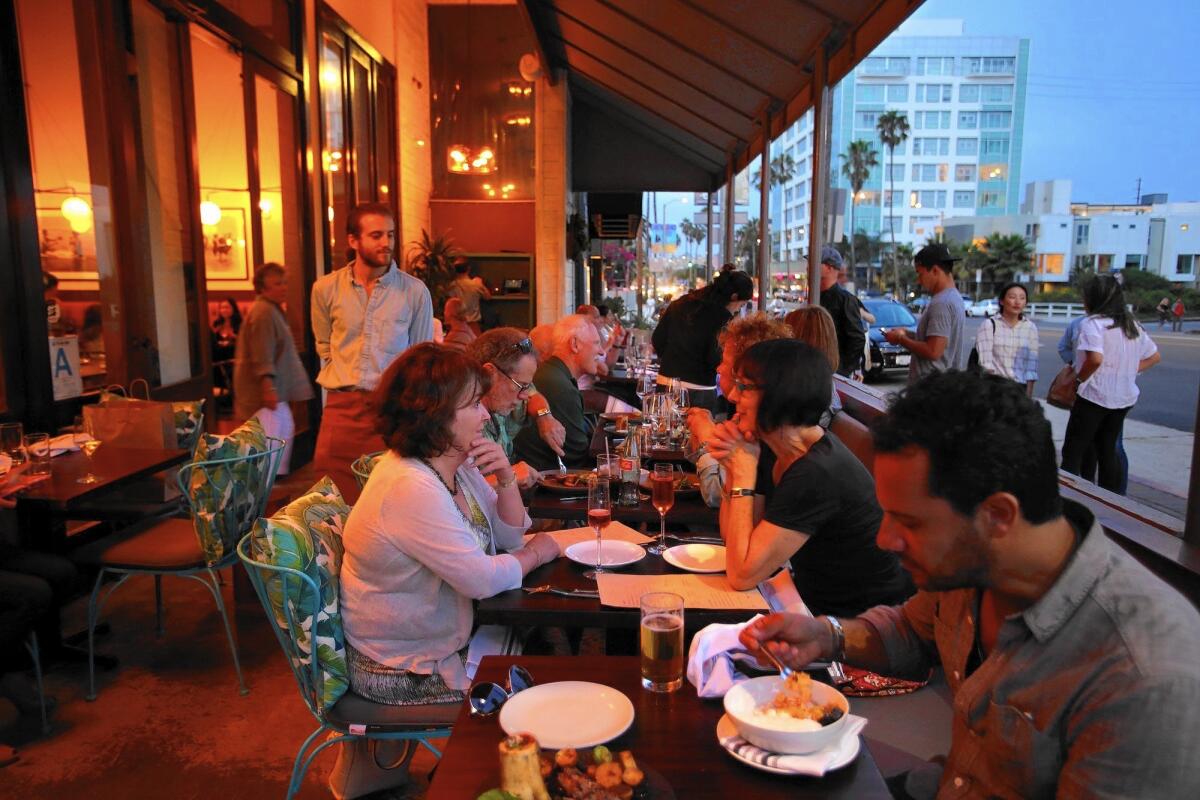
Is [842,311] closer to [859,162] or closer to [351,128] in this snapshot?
[351,128]

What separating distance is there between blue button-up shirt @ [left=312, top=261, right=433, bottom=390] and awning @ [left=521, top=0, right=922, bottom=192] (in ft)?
8.86

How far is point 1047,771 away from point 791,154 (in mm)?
7717

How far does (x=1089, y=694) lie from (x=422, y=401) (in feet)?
5.20

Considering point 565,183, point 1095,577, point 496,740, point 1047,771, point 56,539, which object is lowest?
point 56,539

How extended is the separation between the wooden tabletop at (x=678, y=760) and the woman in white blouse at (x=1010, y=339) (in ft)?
18.6

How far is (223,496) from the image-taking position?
3336 mm

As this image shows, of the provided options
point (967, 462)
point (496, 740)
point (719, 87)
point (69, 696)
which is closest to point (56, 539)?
point (69, 696)

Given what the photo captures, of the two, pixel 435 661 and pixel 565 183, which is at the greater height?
pixel 565 183

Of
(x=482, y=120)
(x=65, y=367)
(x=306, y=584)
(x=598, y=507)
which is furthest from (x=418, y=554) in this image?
(x=482, y=120)

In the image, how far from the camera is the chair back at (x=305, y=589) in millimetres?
1941

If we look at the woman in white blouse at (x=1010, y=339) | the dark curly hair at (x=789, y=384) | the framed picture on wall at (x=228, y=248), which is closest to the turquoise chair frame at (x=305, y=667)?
the dark curly hair at (x=789, y=384)

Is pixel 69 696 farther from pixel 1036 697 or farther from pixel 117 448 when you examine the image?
pixel 1036 697

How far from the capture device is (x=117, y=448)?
395cm

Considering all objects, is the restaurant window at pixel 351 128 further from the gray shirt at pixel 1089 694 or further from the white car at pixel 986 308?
the gray shirt at pixel 1089 694
